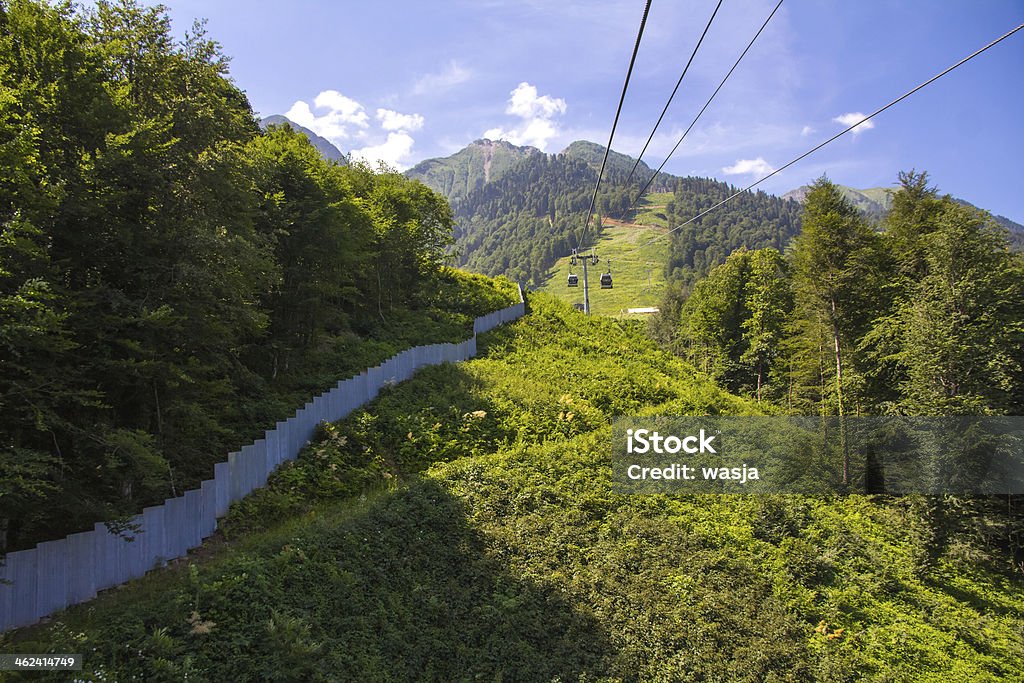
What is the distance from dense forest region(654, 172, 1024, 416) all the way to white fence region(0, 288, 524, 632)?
73.0ft

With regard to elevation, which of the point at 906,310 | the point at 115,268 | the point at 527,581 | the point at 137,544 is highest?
the point at 115,268

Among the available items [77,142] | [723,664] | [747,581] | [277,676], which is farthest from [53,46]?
[747,581]

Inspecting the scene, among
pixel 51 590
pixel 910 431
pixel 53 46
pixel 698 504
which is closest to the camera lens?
pixel 51 590

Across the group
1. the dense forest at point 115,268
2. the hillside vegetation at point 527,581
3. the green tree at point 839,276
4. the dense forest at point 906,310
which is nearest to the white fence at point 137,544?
the hillside vegetation at point 527,581

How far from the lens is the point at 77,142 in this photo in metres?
11.8

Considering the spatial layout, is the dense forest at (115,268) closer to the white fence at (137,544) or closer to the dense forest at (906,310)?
the white fence at (137,544)

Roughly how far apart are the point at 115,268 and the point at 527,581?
12024 millimetres

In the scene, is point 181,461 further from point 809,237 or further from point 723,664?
point 809,237

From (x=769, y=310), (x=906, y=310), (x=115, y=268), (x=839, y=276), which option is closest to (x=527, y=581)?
(x=115, y=268)

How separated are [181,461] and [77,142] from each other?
7858 millimetres

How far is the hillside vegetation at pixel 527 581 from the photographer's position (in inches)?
368

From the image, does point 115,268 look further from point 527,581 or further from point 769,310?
point 769,310

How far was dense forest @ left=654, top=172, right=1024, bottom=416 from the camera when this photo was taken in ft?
63.6

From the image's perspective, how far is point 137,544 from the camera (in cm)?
1061
